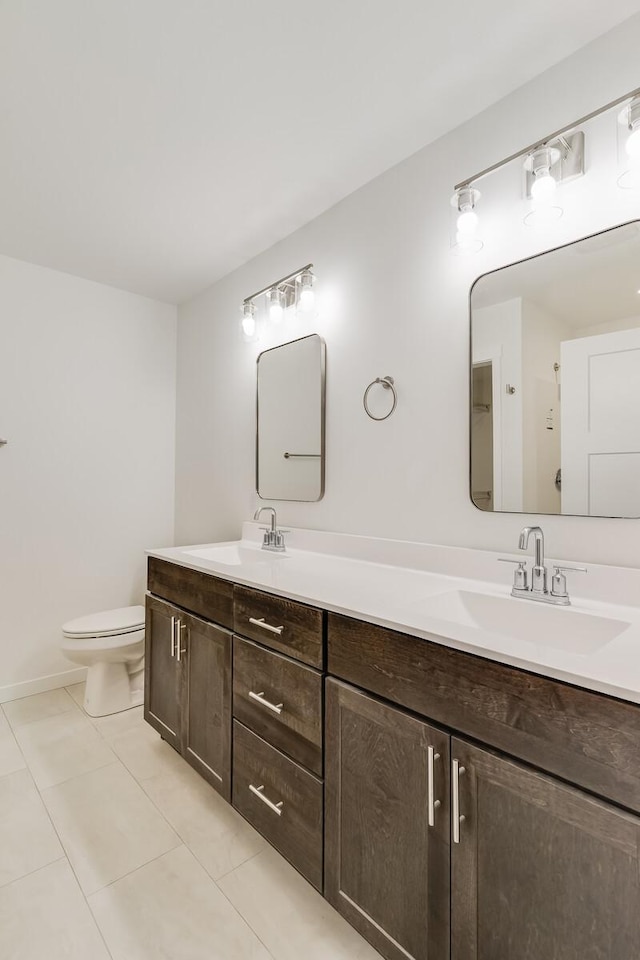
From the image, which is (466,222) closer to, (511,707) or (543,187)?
(543,187)

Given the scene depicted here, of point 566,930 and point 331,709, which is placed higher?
point 331,709

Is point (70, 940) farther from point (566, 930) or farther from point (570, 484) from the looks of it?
point (570, 484)

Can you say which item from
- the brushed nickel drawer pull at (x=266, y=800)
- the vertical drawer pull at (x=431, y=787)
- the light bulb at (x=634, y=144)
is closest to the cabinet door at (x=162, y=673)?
the brushed nickel drawer pull at (x=266, y=800)

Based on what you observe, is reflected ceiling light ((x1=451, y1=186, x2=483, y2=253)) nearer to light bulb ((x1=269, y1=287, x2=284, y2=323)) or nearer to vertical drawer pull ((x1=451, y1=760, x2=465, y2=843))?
light bulb ((x1=269, y1=287, x2=284, y2=323))

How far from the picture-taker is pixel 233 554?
2246 mm

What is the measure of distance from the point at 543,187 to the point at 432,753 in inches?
57.2

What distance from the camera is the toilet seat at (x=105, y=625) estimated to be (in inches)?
90.0

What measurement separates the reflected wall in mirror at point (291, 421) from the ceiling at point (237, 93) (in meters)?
0.60

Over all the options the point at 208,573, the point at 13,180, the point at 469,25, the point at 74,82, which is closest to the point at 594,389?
the point at 469,25

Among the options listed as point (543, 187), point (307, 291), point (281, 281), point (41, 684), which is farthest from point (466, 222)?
point (41, 684)

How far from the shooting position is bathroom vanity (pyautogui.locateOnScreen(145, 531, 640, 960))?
768 mm

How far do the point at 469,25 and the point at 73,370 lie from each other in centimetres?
243

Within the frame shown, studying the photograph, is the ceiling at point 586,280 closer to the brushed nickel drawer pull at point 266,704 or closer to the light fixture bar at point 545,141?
the light fixture bar at point 545,141

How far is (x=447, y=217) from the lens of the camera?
1619 mm
